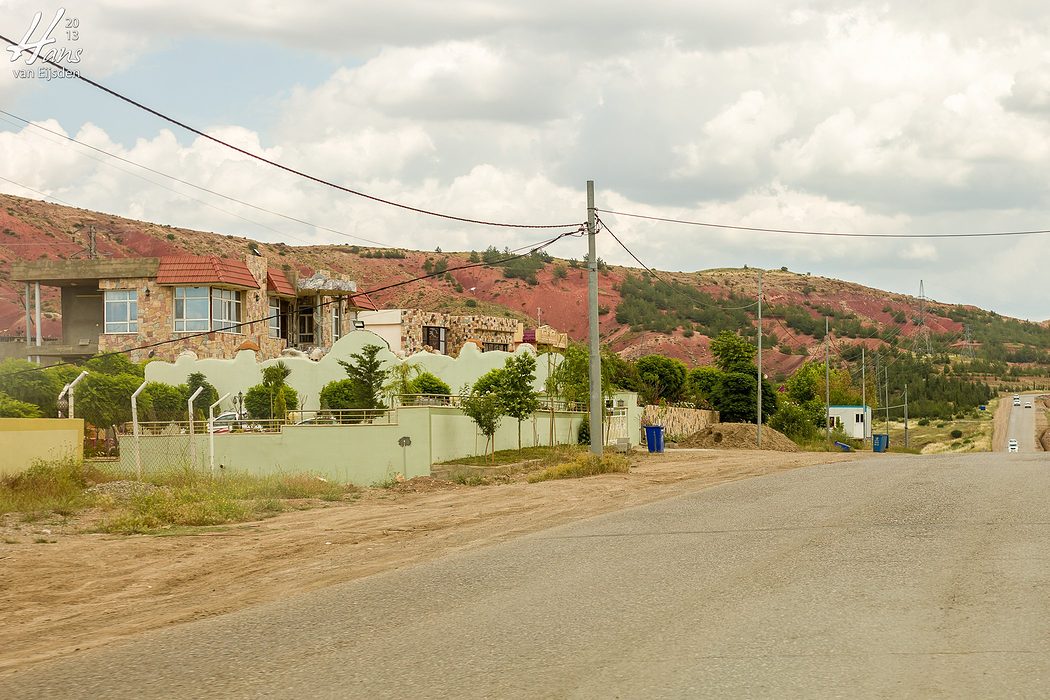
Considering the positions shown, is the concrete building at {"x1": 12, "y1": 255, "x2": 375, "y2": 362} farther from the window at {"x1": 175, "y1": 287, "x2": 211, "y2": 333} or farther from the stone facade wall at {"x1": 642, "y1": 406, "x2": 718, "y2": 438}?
the stone facade wall at {"x1": 642, "y1": 406, "x2": 718, "y2": 438}

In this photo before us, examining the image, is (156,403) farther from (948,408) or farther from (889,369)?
(889,369)

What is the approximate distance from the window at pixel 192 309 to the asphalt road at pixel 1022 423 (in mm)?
52142

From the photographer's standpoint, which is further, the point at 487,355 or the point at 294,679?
the point at 487,355

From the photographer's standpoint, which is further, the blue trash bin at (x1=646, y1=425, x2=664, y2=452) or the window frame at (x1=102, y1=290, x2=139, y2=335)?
the window frame at (x1=102, y1=290, x2=139, y2=335)

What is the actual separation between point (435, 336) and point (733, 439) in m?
20.8

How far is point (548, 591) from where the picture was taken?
36.7 feet

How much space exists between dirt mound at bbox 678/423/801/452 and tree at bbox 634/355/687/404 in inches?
598

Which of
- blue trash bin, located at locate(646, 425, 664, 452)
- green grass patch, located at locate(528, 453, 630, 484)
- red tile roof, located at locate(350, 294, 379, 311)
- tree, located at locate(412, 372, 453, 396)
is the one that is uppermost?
red tile roof, located at locate(350, 294, 379, 311)

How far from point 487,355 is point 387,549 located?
125 feet

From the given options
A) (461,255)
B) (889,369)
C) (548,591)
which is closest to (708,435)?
(548,591)

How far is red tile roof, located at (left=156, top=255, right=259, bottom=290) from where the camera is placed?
2307 inches

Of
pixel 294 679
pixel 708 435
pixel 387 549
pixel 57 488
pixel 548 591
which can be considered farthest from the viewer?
pixel 708 435

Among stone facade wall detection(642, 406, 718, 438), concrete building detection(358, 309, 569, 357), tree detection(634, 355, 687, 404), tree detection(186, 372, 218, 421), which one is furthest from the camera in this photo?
tree detection(634, 355, 687, 404)

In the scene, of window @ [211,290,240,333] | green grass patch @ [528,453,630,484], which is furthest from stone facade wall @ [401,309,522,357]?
green grass patch @ [528,453,630,484]
